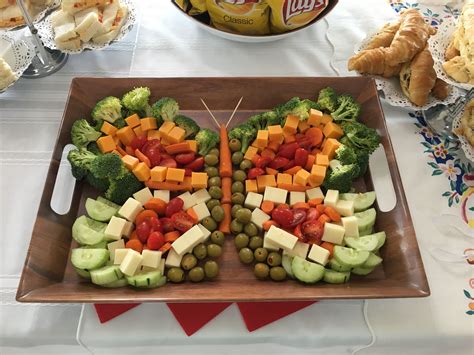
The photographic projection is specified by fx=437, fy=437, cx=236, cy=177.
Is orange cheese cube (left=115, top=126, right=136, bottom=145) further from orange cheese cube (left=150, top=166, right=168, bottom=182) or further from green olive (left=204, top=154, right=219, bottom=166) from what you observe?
green olive (left=204, top=154, right=219, bottom=166)

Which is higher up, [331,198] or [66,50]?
[66,50]

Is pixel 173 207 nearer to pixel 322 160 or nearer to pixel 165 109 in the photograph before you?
pixel 165 109

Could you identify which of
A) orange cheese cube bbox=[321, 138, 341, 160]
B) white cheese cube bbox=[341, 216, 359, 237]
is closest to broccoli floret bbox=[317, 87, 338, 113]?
orange cheese cube bbox=[321, 138, 341, 160]

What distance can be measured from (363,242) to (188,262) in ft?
1.72

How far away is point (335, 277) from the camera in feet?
4.06

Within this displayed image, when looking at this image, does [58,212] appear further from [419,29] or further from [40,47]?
[419,29]

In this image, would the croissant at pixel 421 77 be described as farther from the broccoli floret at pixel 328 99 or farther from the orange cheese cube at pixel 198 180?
the orange cheese cube at pixel 198 180

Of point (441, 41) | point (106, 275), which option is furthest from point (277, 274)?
point (441, 41)

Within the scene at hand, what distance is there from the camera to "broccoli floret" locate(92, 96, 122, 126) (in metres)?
1.53

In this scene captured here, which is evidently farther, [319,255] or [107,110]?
[107,110]

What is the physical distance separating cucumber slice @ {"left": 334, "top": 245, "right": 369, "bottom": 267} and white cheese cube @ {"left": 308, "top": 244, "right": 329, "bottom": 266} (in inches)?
1.2

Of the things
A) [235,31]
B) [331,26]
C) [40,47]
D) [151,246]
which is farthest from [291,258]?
[40,47]

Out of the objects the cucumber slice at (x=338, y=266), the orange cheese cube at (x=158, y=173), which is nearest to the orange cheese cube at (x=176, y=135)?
the orange cheese cube at (x=158, y=173)

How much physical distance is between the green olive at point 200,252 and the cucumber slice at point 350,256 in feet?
1.27
